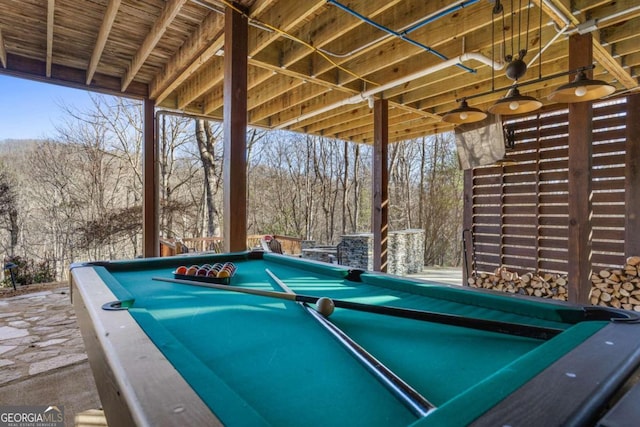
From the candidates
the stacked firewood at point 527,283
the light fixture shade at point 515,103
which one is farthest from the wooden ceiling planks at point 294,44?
the stacked firewood at point 527,283

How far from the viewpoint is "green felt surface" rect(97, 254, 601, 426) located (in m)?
0.62

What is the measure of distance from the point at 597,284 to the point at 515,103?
9.42 feet

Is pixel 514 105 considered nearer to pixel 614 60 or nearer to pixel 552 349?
pixel 552 349

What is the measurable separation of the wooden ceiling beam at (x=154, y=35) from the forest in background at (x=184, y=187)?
73.3 inches

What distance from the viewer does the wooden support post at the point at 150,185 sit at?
452cm

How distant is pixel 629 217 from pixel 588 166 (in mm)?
1977

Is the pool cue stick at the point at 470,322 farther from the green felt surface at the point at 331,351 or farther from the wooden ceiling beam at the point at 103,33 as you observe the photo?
the wooden ceiling beam at the point at 103,33

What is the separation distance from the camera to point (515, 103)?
2.13 metres

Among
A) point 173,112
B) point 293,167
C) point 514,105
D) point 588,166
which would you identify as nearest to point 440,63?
point 514,105

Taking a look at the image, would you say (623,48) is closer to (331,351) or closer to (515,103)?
(515,103)

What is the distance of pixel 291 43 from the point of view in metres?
3.29

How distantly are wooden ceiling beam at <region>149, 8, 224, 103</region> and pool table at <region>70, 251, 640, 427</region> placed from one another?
2.34 m

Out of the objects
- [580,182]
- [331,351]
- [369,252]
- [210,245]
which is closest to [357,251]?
[369,252]

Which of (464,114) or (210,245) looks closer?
(464,114)
